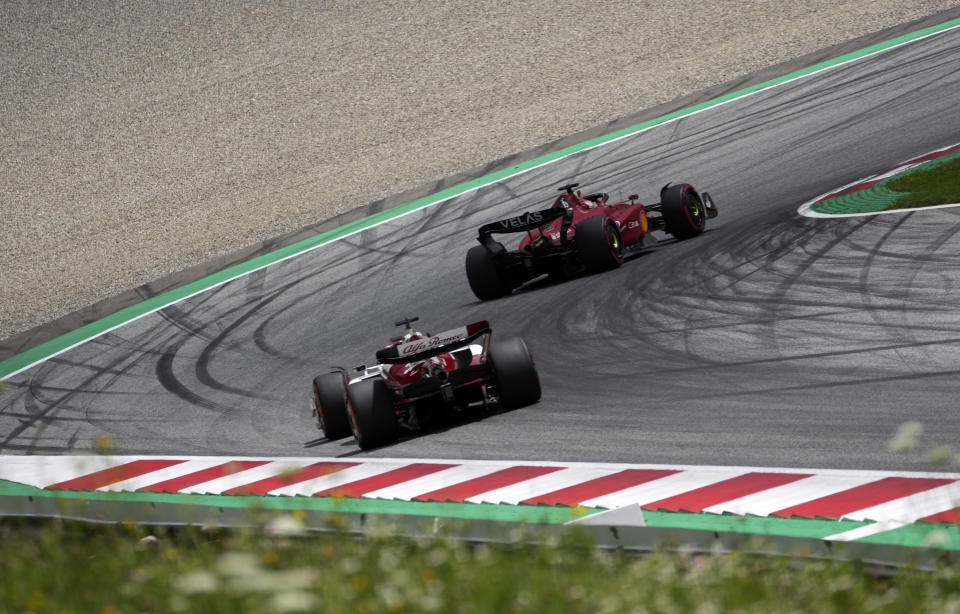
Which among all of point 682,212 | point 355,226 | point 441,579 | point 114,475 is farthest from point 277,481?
point 355,226

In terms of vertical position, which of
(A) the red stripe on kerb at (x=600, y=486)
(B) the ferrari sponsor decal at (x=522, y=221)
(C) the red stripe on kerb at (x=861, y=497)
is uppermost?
(B) the ferrari sponsor decal at (x=522, y=221)

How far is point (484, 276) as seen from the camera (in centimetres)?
1345

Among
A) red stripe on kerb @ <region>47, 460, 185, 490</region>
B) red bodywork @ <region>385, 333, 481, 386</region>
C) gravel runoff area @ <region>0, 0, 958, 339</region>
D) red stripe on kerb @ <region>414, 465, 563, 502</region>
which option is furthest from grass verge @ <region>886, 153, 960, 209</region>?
gravel runoff area @ <region>0, 0, 958, 339</region>

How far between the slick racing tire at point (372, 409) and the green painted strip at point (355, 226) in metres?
8.87

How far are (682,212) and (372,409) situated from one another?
248 inches

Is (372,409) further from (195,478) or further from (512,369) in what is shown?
(195,478)

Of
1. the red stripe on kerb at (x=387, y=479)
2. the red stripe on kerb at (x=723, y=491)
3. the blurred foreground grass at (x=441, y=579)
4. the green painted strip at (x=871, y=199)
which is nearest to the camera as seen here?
the blurred foreground grass at (x=441, y=579)

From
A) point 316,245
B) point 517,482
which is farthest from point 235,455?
point 316,245

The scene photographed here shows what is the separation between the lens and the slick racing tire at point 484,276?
43.9 feet

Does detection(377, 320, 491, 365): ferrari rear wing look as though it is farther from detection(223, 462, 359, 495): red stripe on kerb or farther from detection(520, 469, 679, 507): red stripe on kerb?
detection(520, 469, 679, 507): red stripe on kerb

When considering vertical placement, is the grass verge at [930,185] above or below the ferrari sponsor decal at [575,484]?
above

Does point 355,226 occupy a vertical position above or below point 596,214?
above

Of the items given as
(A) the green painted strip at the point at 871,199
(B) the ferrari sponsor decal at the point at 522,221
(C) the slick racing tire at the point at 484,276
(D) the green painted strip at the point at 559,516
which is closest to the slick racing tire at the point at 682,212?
(A) the green painted strip at the point at 871,199

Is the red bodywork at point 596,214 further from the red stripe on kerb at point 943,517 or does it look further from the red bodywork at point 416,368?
Answer: the red stripe on kerb at point 943,517
